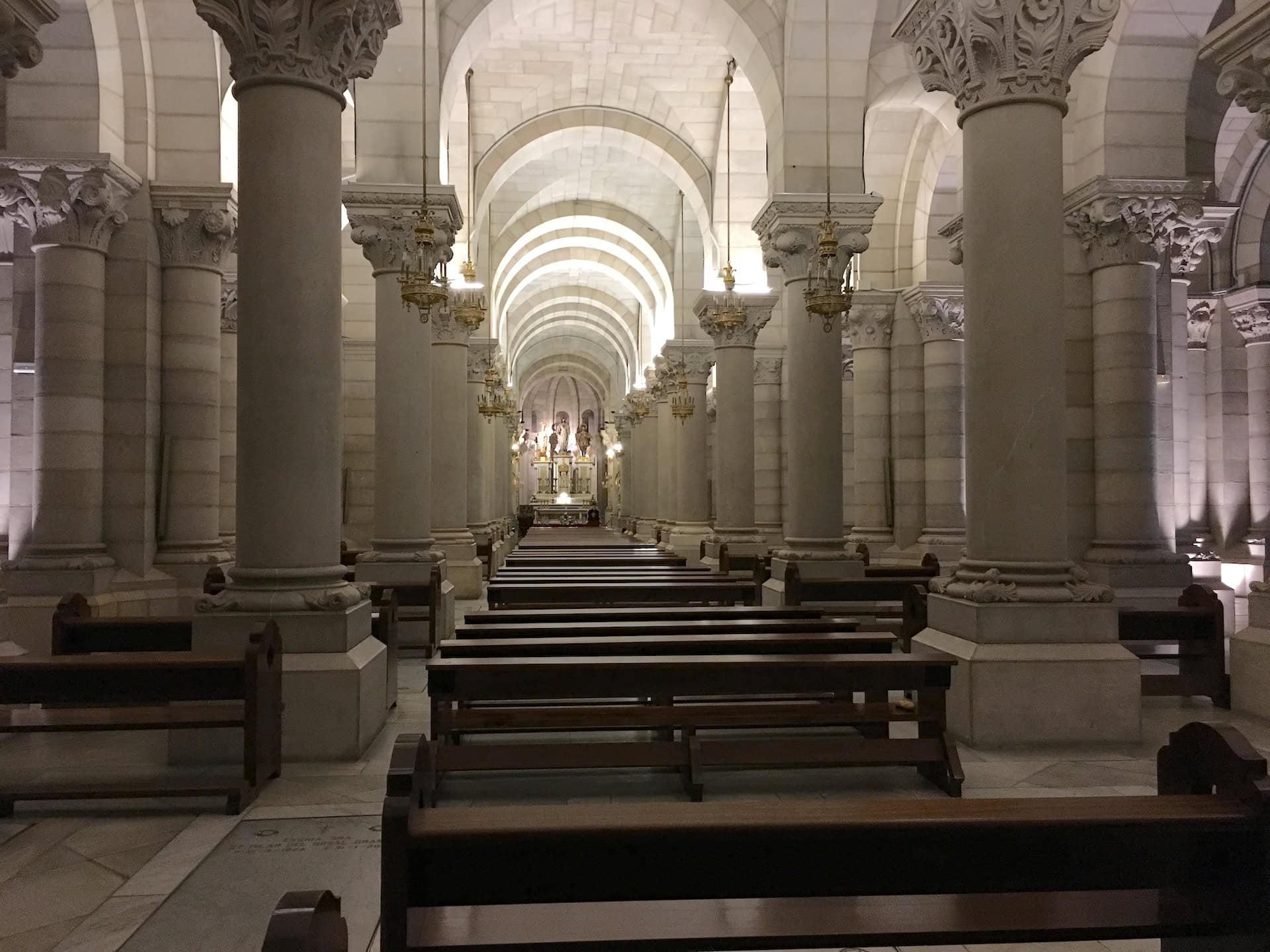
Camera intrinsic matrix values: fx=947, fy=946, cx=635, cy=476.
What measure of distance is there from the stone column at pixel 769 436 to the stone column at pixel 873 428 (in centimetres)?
441

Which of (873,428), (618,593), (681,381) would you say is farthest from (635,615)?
(681,381)

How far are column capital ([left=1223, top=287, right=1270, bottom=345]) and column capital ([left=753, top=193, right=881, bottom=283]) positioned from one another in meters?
8.60

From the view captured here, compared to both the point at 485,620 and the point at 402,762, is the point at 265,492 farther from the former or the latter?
the point at 402,762

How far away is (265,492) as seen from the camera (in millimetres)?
6090

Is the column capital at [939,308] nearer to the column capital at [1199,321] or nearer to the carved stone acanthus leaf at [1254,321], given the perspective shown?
the column capital at [1199,321]

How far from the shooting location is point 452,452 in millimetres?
14664

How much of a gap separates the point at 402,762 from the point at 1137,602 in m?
9.33

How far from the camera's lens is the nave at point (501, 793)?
2314 mm

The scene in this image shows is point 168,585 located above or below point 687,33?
below

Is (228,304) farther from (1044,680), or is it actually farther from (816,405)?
(1044,680)

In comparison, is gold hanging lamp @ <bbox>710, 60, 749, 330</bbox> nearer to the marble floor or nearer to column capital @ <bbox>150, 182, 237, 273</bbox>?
column capital @ <bbox>150, 182, 237, 273</bbox>

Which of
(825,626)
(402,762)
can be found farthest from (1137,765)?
(402,762)

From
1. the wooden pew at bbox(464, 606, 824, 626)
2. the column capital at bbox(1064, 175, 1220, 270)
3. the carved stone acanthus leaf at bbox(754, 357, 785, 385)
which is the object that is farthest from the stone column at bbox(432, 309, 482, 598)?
the column capital at bbox(1064, 175, 1220, 270)

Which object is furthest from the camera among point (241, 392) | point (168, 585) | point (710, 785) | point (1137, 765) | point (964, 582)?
point (168, 585)
